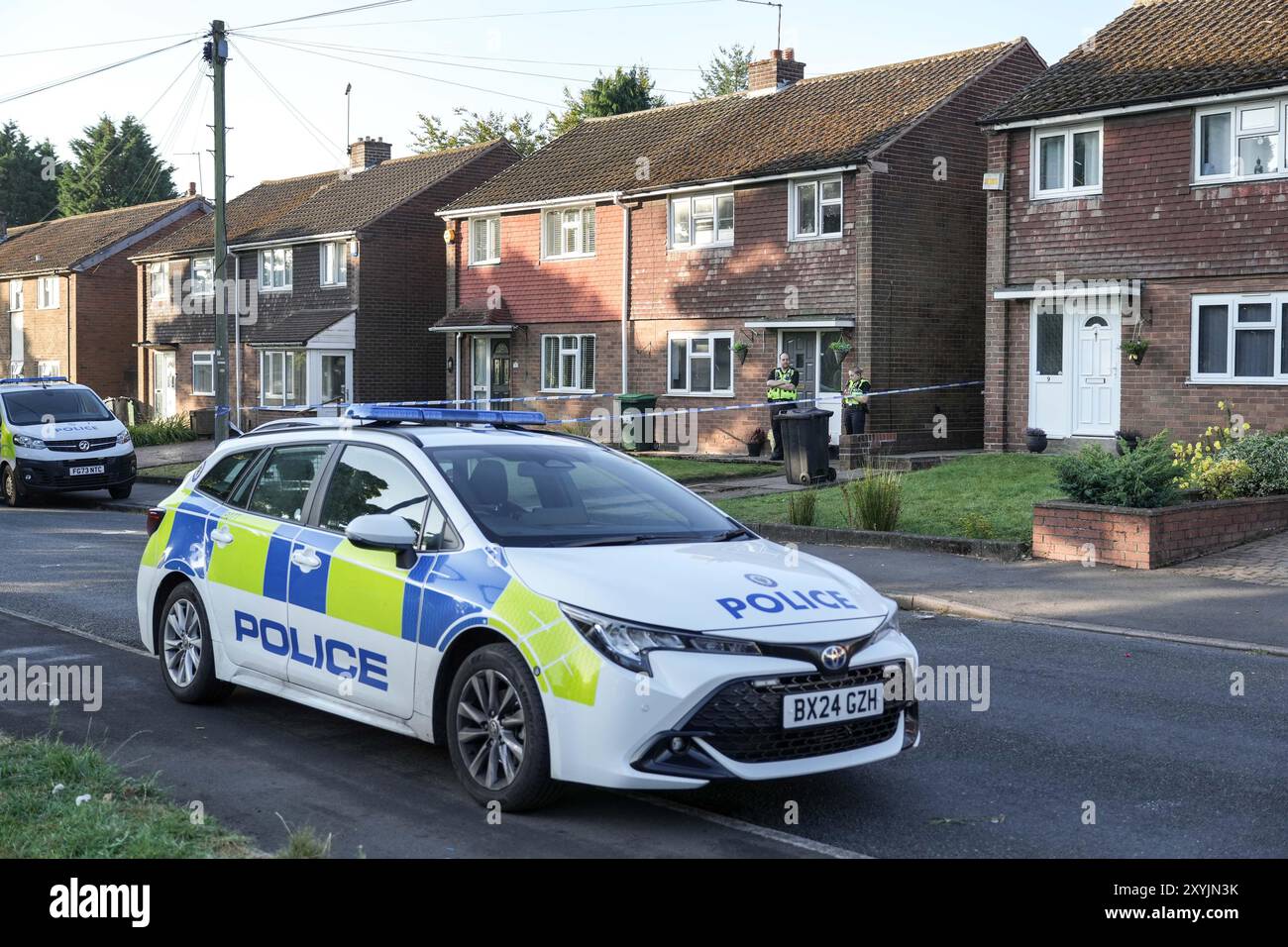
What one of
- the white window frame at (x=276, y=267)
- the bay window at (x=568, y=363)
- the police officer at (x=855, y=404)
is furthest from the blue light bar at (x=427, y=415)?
the white window frame at (x=276, y=267)

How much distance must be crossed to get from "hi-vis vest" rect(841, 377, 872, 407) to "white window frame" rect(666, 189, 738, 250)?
5.37 meters

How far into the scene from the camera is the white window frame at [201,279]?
45269 millimetres

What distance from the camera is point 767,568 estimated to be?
20.1 feet

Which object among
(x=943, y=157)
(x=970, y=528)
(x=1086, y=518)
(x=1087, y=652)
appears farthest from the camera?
(x=943, y=157)

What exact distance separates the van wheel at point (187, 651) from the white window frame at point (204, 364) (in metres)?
38.1

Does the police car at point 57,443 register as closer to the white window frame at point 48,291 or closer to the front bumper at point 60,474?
the front bumper at point 60,474

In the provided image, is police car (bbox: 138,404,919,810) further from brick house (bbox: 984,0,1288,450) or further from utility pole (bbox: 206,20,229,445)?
utility pole (bbox: 206,20,229,445)

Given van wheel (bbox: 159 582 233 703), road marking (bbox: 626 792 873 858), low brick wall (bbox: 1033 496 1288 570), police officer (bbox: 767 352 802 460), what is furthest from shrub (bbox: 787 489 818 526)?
road marking (bbox: 626 792 873 858)

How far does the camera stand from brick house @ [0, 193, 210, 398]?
50719 millimetres

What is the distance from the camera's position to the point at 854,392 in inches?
971

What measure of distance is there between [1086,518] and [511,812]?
9072 millimetres

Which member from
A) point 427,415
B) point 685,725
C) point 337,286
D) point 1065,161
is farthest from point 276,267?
point 685,725
